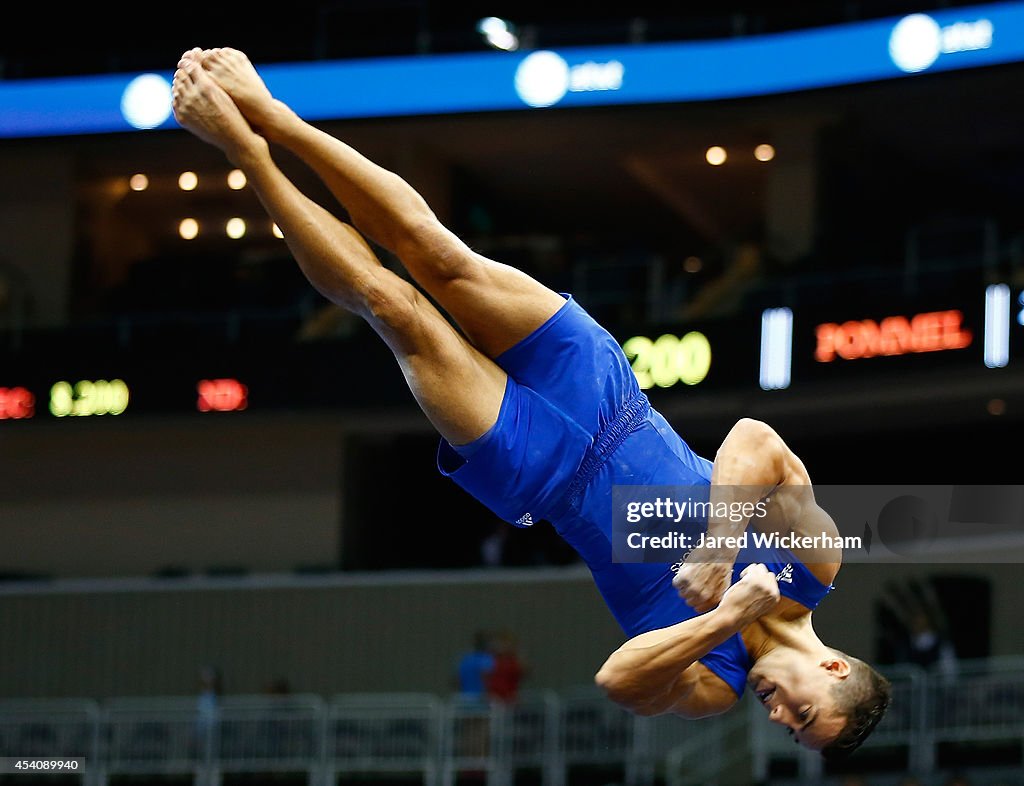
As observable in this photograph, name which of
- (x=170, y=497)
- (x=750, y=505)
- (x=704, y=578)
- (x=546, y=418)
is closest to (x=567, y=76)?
(x=170, y=497)

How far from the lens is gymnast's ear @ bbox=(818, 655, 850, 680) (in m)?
6.07

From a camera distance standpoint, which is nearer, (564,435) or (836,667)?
(836,667)

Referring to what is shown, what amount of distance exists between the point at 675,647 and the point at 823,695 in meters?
0.71

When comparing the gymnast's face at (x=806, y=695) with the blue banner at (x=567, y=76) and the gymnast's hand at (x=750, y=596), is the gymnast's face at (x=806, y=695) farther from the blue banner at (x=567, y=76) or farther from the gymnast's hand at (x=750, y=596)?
the blue banner at (x=567, y=76)

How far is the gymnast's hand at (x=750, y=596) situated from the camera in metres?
5.55

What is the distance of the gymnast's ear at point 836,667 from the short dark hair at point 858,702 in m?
0.02

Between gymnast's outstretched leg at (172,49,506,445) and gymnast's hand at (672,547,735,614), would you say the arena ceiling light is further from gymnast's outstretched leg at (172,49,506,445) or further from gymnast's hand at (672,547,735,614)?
gymnast's hand at (672,547,735,614)

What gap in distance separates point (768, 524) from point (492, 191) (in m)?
17.3

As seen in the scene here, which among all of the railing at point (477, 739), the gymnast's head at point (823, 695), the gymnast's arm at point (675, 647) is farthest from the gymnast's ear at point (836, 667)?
the railing at point (477, 739)

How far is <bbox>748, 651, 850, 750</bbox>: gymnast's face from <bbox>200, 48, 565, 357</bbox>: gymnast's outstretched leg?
1.63 metres

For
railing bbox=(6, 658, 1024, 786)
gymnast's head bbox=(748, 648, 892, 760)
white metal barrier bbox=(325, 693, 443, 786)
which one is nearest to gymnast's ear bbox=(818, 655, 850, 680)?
gymnast's head bbox=(748, 648, 892, 760)

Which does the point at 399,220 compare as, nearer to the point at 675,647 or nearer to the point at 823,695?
the point at 675,647

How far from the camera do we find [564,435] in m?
6.31

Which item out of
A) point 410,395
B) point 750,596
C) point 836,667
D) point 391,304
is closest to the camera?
point 750,596
